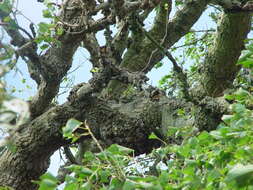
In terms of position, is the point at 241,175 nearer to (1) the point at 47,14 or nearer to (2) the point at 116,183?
(2) the point at 116,183

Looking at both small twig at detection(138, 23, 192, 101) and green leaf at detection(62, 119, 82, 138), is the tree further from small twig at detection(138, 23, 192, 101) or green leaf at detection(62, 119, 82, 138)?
green leaf at detection(62, 119, 82, 138)

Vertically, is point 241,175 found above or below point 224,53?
below

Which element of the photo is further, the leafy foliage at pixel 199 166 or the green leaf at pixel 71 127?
the green leaf at pixel 71 127

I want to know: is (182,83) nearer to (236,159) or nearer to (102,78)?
(102,78)

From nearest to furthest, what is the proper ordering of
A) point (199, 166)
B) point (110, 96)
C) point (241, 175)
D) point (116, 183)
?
point (241, 175)
point (116, 183)
point (199, 166)
point (110, 96)

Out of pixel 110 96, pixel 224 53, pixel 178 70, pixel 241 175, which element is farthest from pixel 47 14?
pixel 241 175

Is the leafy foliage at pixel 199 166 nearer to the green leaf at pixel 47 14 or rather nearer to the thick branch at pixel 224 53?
the green leaf at pixel 47 14

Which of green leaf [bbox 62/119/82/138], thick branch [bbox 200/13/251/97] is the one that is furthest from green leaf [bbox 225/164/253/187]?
thick branch [bbox 200/13/251/97]

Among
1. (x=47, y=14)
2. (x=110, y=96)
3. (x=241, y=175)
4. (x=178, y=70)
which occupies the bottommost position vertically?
(x=241, y=175)

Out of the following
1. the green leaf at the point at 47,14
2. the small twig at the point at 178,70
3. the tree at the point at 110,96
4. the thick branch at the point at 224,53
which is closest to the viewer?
the green leaf at the point at 47,14

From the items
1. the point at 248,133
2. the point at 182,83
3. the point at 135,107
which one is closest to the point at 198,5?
the point at 135,107

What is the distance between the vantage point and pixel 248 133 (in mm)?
1813

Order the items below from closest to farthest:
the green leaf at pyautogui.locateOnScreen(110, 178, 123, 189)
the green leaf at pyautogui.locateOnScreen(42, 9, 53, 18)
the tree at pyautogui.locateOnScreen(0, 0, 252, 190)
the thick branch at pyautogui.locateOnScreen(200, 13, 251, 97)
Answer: the green leaf at pyautogui.locateOnScreen(110, 178, 123, 189)
the green leaf at pyautogui.locateOnScreen(42, 9, 53, 18)
the tree at pyautogui.locateOnScreen(0, 0, 252, 190)
the thick branch at pyautogui.locateOnScreen(200, 13, 251, 97)

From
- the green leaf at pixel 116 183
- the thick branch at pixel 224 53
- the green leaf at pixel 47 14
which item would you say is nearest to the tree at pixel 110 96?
the thick branch at pixel 224 53
